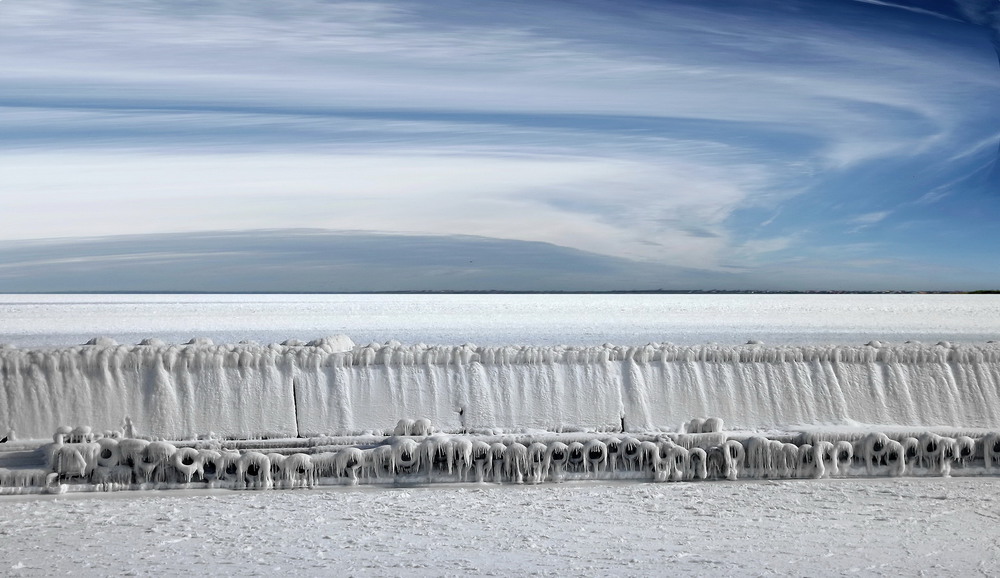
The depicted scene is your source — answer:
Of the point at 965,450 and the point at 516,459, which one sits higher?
the point at 516,459

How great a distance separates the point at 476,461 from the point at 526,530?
910 millimetres

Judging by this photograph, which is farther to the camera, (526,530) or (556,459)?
(556,459)

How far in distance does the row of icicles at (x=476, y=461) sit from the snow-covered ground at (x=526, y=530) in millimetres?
118

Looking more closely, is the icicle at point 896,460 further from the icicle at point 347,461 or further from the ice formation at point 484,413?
the icicle at point 347,461

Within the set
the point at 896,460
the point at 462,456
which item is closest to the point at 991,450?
the point at 896,460

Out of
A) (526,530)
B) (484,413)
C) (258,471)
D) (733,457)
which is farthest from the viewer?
(484,413)

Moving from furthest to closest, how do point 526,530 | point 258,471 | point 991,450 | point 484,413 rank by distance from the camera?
point 484,413, point 991,450, point 258,471, point 526,530

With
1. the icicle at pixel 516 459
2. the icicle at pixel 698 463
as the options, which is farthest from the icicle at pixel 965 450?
the icicle at pixel 516 459

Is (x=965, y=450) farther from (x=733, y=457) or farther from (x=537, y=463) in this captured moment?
(x=537, y=463)

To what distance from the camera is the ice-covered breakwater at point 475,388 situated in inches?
202

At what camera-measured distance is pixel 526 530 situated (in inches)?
148

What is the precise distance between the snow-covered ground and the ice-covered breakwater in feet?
2.31

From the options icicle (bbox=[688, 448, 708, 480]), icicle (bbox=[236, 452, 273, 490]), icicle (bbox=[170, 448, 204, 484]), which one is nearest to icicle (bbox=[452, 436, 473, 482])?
icicle (bbox=[236, 452, 273, 490])

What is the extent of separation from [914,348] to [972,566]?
247 centimetres
